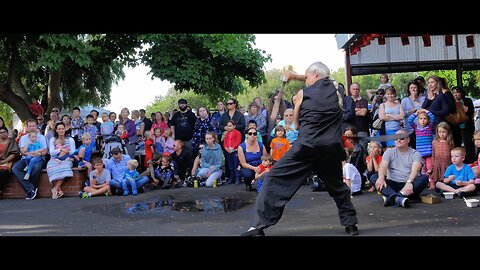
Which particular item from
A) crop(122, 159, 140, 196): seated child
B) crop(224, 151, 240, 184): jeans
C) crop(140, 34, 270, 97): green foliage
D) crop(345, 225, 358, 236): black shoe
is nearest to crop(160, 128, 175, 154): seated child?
crop(224, 151, 240, 184): jeans

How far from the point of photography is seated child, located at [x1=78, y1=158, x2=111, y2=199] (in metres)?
10.9

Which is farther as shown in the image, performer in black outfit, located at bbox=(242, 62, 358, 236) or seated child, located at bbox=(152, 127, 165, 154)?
seated child, located at bbox=(152, 127, 165, 154)

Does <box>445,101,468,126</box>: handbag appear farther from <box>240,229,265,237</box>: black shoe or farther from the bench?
the bench

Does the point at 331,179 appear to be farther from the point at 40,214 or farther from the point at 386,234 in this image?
the point at 40,214

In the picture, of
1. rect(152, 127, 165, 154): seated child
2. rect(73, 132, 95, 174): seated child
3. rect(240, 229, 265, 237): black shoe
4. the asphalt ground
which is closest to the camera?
rect(240, 229, 265, 237): black shoe

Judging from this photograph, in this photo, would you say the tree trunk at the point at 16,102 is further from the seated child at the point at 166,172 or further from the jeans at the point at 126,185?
the jeans at the point at 126,185

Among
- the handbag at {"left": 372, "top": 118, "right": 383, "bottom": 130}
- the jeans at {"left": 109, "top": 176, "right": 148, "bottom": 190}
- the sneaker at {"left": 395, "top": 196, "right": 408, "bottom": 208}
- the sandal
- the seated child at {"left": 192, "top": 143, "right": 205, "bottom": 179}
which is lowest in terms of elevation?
the sneaker at {"left": 395, "top": 196, "right": 408, "bottom": 208}

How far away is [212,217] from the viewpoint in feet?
25.9

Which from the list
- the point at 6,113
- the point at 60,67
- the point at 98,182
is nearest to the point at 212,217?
the point at 98,182

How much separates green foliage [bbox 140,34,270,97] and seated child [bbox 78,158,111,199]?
5654mm

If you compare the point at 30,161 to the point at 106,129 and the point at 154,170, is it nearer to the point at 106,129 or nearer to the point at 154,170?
the point at 106,129

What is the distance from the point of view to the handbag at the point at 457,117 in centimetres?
980

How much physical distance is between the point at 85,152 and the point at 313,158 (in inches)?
270
